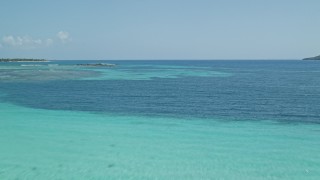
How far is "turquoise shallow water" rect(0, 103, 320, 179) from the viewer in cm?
1526

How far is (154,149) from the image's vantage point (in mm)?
18531

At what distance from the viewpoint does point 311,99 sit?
1436 inches

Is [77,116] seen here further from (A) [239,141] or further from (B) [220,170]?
(B) [220,170]

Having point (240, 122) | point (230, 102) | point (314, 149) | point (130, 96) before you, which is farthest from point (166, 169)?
point (130, 96)

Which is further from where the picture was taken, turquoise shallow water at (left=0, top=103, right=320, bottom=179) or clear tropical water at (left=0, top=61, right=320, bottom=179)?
clear tropical water at (left=0, top=61, right=320, bottom=179)

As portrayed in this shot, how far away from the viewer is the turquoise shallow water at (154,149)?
15.3m

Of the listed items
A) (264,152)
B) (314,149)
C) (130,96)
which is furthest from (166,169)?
(130,96)

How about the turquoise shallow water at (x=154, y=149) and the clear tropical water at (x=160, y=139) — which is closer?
the turquoise shallow water at (x=154, y=149)

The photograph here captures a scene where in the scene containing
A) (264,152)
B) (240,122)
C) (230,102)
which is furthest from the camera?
(230,102)

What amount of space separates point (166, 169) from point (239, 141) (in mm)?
5912

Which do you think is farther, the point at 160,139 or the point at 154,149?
the point at 160,139

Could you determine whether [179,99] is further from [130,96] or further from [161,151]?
[161,151]

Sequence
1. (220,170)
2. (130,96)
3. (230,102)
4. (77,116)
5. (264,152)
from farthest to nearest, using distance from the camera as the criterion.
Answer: (130,96) < (230,102) < (77,116) < (264,152) < (220,170)

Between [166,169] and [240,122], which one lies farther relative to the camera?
[240,122]
